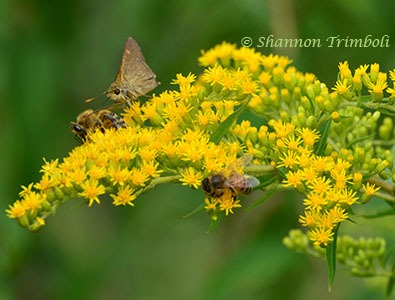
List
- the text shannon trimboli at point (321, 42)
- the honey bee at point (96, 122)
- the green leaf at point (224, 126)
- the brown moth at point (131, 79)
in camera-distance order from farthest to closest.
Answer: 1. the text shannon trimboli at point (321, 42)
2. the brown moth at point (131, 79)
3. the honey bee at point (96, 122)
4. the green leaf at point (224, 126)

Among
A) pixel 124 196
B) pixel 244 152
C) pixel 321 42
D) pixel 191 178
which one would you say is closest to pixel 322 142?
pixel 244 152

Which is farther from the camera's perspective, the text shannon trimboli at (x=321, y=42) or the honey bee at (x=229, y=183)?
the text shannon trimboli at (x=321, y=42)

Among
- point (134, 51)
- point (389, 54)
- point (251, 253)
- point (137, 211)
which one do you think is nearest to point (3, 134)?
point (137, 211)

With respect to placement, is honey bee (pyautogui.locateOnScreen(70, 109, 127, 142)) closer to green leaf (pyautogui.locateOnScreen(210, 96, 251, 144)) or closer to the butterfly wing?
the butterfly wing

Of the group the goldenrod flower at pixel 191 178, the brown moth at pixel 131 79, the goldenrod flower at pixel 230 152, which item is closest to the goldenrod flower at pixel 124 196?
the goldenrod flower at pixel 230 152

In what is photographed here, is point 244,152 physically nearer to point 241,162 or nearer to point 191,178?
point 241,162

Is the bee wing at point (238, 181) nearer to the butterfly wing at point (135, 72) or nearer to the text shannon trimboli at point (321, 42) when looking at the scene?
the butterfly wing at point (135, 72)

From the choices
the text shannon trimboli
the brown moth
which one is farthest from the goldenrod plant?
the text shannon trimboli
